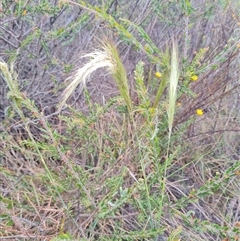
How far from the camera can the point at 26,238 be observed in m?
1.67

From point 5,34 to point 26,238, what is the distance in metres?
1.08

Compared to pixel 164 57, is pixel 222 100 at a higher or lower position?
lower

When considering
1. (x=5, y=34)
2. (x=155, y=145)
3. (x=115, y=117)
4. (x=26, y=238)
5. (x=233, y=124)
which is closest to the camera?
(x=155, y=145)

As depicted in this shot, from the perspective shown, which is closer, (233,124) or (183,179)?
(183,179)

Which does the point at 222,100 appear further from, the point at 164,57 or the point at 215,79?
the point at 164,57

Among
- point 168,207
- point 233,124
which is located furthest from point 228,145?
point 168,207

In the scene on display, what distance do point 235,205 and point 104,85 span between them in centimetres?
90

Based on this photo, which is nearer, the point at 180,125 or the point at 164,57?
the point at 164,57

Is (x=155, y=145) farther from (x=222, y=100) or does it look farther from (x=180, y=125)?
(x=222, y=100)

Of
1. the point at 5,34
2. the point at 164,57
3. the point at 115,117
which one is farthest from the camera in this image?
the point at 5,34

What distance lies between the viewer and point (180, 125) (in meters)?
2.23

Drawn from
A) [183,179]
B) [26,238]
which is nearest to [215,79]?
[183,179]

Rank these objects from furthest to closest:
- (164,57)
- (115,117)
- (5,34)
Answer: (5,34), (115,117), (164,57)

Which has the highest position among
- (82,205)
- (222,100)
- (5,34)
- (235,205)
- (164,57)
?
(164,57)
